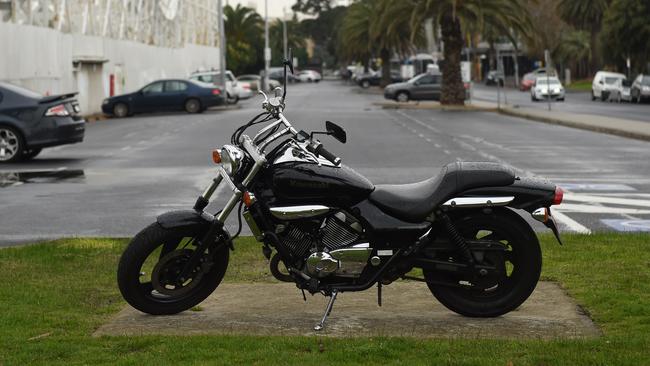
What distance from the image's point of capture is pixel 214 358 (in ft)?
21.3

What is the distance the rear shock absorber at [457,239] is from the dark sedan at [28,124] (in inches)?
622

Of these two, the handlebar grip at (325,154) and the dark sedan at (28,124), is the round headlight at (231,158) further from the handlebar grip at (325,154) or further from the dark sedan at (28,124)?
the dark sedan at (28,124)

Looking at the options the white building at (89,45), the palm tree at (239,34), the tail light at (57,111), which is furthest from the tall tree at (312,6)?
the tail light at (57,111)

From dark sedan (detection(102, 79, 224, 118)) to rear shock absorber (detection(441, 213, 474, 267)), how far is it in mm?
40957

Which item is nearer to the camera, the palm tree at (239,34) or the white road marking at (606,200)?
the white road marking at (606,200)

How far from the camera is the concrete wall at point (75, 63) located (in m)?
40.6

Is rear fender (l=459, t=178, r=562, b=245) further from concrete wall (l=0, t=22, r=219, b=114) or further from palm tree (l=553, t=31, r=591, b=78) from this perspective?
palm tree (l=553, t=31, r=591, b=78)

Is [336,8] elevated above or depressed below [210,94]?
above

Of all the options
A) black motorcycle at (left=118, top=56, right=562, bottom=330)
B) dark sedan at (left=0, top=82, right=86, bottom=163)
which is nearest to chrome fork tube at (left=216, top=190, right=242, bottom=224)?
black motorcycle at (left=118, top=56, right=562, bottom=330)

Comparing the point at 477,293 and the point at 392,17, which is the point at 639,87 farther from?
the point at 477,293

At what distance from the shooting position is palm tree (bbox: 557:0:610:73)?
93.2 meters

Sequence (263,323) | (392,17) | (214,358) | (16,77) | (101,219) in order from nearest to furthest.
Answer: (214,358) → (263,323) → (101,219) → (16,77) → (392,17)

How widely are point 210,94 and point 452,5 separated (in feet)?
33.0

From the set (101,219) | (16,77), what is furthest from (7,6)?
(101,219)
